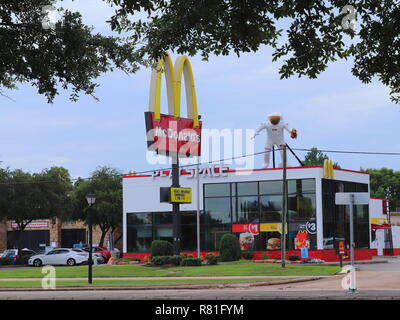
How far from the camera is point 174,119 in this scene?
41031 millimetres

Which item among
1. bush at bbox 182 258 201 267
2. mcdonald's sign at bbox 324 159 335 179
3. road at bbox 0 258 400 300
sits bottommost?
bush at bbox 182 258 201 267

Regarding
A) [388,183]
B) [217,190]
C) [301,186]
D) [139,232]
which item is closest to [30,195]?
[139,232]

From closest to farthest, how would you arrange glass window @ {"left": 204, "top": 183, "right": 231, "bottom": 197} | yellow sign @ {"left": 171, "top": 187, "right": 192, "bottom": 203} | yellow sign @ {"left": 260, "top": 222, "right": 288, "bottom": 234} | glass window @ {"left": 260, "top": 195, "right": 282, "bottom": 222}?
1. yellow sign @ {"left": 171, "top": 187, "right": 192, "bottom": 203}
2. yellow sign @ {"left": 260, "top": 222, "right": 288, "bottom": 234}
3. glass window @ {"left": 260, "top": 195, "right": 282, "bottom": 222}
4. glass window @ {"left": 204, "top": 183, "right": 231, "bottom": 197}

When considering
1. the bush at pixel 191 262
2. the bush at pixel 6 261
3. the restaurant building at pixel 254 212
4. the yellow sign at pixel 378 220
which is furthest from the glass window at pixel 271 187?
the bush at pixel 6 261

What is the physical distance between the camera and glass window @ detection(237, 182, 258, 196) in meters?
50.2

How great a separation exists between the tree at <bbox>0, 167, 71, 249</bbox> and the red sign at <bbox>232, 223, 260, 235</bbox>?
17.5m

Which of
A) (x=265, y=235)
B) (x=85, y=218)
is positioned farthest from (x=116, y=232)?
(x=265, y=235)

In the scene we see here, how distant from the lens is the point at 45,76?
13.1 metres

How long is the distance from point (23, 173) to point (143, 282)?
33.8 meters

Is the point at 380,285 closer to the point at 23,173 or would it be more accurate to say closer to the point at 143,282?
the point at 143,282

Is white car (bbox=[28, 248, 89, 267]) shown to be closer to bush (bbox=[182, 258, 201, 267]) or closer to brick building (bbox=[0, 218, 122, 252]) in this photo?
bush (bbox=[182, 258, 201, 267])

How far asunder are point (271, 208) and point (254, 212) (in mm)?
1451

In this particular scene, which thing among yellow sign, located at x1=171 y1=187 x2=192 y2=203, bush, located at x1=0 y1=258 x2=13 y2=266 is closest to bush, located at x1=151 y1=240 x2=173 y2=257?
yellow sign, located at x1=171 y1=187 x2=192 y2=203

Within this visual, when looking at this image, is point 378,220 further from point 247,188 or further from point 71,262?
point 71,262
